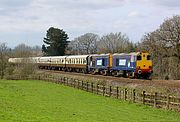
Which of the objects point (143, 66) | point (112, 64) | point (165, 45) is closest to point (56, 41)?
point (165, 45)

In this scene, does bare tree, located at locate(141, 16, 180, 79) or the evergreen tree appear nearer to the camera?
bare tree, located at locate(141, 16, 180, 79)

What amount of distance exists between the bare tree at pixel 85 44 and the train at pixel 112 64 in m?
59.8

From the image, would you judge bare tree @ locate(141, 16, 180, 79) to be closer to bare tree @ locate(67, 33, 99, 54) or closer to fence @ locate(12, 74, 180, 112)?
fence @ locate(12, 74, 180, 112)

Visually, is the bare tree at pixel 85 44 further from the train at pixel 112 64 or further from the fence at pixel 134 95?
the fence at pixel 134 95

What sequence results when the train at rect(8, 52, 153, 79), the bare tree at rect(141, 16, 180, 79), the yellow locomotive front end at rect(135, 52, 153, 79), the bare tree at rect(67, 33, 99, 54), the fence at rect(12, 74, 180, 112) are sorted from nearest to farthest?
the fence at rect(12, 74, 180, 112)
the yellow locomotive front end at rect(135, 52, 153, 79)
the train at rect(8, 52, 153, 79)
the bare tree at rect(141, 16, 180, 79)
the bare tree at rect(67, 33, 99, 54)

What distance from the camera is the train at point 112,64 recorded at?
49.1 metres

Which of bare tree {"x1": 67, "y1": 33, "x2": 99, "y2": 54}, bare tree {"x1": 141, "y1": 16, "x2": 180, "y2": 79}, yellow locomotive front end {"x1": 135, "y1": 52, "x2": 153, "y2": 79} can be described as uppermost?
bare tree {"x1": 67, "y1": 33, "x2": 99, "y2": 54}

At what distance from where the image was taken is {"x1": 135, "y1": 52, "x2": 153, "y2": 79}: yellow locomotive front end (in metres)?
48.6

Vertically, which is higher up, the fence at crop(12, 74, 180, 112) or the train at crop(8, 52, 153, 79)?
the train at crop(8, 52, 153, 79)

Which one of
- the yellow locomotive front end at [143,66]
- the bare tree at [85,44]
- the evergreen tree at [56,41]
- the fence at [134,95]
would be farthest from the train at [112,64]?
the bare tree at [85,44]

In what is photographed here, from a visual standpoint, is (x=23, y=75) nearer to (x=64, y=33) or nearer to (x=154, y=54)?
(x=154, y=54)

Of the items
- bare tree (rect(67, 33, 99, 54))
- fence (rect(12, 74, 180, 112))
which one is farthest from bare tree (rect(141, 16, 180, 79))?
bare tree (rect(67, 33, 99, 54))

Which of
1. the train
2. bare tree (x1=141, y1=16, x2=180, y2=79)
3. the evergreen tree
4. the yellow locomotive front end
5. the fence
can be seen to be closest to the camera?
the fence

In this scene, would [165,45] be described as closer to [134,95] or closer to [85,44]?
[134,95]
